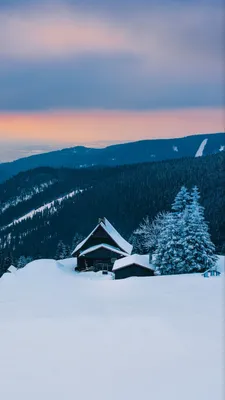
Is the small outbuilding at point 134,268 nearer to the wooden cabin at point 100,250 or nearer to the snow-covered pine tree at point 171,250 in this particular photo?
the snow-covered pine tree at point 171,250

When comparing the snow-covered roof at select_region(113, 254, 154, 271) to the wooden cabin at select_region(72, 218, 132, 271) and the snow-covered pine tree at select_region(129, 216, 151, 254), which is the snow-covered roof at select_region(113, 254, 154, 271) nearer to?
the wooden cabin at select_region(72, 218, 132, 271)

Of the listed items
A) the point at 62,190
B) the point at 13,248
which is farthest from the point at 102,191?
the point at 62,190

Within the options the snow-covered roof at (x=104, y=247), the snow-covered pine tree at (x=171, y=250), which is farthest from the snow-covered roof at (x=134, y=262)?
the snow-covered roof at (x=104, y=247)

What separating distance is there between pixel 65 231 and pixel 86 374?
10241 centimetres

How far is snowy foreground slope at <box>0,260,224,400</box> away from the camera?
8.70 m

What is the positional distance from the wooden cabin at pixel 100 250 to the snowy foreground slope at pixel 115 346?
16.7m

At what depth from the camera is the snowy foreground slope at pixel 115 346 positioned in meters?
8.70

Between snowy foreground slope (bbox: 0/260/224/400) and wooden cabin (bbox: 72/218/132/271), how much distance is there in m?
16.7

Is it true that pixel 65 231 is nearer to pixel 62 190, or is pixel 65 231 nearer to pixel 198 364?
pixel 62 190

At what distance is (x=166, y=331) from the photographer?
40.3 feet

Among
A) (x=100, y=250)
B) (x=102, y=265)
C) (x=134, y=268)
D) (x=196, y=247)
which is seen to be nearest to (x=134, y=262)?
(x=134, y=268)

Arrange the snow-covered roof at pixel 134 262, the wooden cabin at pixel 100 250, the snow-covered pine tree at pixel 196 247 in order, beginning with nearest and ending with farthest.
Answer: the snow-covered pine tree at pixel 196 247
the snow-covered roof at pixel 134 262
the wooden cabin at pixel 100 250

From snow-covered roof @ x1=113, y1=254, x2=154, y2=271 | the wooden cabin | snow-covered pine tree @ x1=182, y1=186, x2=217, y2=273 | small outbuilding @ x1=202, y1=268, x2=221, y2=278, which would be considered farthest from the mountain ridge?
small outbuilding @ x1=202, y1=268, x2=221, y2=278

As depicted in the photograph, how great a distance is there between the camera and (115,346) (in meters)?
11.1
